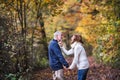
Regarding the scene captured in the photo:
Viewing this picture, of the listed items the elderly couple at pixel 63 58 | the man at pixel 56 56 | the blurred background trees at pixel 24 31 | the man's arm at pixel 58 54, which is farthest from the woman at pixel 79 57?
the blurred background trees at pixel 24 31

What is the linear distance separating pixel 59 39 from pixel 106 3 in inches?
223

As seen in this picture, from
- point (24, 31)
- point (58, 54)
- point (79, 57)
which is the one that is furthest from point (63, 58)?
point (24, 31)

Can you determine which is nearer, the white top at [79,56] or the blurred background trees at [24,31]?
the white top at [79,56]

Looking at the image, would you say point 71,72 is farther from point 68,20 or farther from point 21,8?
point 68,20

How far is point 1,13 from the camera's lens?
1421 centimetres

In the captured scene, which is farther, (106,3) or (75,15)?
(75,15)

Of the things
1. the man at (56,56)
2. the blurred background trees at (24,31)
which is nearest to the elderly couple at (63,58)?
the man at (56,56)

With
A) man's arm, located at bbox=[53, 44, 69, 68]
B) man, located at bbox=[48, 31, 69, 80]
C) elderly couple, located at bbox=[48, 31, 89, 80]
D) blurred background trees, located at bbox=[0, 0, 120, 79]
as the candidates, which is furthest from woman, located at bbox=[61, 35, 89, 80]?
blurred background trees, located at bbox=[0, 0, 120, 79]

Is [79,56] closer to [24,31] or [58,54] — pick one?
[58,54]

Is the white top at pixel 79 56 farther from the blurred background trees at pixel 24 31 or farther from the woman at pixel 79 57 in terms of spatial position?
the blurred background trees at pixel 24 31

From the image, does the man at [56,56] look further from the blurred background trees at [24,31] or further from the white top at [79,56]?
the blurred background trees at [24,31]

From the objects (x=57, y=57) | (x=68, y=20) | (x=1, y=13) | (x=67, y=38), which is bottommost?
(x=67, y=38)

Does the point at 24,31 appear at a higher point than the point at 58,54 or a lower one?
lower

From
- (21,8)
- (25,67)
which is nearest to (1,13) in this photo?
(21,8)
